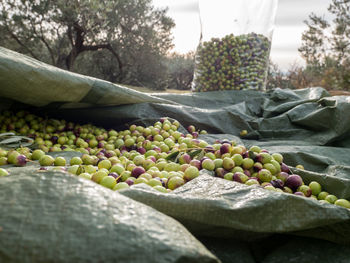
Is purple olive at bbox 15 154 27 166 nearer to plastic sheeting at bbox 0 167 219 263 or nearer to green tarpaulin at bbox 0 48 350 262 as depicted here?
green tarpaulin at bbox 0 48 350 262

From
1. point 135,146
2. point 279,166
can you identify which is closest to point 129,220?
point 279,166

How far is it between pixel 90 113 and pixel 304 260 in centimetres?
285

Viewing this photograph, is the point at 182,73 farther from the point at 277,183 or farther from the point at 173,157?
the point at 277,183

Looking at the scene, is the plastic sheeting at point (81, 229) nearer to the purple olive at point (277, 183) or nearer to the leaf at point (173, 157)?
the purple olive at point (277, 183)

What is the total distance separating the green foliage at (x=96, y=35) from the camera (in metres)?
10.8

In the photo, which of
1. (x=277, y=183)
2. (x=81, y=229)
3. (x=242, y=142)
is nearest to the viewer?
(x=81, y=229)

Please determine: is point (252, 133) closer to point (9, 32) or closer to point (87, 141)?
point (87, 141)

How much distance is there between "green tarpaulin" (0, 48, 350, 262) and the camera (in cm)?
101

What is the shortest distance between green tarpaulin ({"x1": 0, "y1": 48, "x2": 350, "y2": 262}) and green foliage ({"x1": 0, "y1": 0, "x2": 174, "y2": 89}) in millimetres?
7988

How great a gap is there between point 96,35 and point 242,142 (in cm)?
1084

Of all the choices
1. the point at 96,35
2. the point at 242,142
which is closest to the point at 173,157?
the point at 242,142

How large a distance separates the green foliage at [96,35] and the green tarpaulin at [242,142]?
7988mm

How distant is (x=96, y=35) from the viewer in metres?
12.4

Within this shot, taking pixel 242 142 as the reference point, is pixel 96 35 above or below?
above
